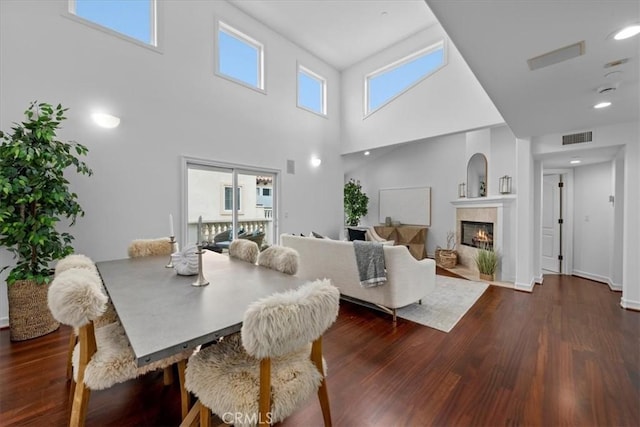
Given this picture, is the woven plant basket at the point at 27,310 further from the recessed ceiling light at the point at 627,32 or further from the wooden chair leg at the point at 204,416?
the recessed ceiling light at the point at 627,32

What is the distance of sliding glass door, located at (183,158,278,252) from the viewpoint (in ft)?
13.5

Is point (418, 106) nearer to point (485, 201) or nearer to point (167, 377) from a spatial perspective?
point (485, 201)

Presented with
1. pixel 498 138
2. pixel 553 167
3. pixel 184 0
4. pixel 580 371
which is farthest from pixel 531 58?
pixel 184 0

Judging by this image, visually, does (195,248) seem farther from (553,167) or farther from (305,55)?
(553,167)

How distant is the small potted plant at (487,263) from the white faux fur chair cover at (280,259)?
416 centimetres

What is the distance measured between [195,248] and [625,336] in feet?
13.1

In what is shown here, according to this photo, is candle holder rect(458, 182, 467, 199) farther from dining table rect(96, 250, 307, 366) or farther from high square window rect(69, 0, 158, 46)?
high square window rect(69, 0, 158, 46)

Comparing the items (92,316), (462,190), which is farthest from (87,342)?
(462,190)

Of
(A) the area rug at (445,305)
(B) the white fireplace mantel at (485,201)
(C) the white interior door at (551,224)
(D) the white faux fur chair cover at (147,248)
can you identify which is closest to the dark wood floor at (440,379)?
(A) the area rug at (445,305)

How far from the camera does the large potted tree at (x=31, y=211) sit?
2.29 m

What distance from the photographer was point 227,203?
457cm

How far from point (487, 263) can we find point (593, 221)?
2036 millimetres

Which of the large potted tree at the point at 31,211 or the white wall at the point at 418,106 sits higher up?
the white wall at the point at 418,106

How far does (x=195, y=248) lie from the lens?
69.3 inches
